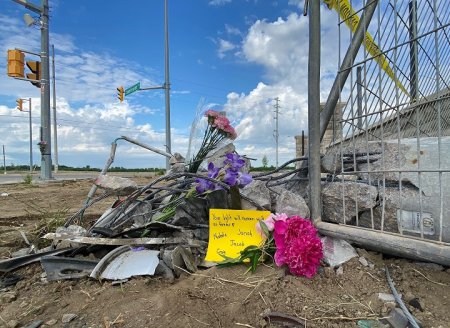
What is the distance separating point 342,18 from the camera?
216 centimetres

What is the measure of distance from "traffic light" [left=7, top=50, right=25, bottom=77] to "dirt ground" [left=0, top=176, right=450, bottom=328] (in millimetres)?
9613

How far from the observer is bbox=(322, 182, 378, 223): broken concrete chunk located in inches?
76.0

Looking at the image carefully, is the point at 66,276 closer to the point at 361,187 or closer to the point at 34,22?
the point at 361,187

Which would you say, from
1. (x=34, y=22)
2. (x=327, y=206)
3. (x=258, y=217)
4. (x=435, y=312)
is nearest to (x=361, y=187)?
(x=327, y=206)

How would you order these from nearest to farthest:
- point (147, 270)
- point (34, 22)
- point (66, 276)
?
point (147, 270) < point (66, 276) < point (34, 22)

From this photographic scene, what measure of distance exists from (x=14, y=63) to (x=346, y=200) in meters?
10.5

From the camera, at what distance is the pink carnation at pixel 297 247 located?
62.7 inches

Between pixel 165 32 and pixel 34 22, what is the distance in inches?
176

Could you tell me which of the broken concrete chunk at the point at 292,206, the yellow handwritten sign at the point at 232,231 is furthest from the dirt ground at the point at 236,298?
the broken concrete chunk at the point at 292,206

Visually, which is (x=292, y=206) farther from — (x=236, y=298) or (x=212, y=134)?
(x=212, y=134)

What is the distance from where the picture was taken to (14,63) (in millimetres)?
9570

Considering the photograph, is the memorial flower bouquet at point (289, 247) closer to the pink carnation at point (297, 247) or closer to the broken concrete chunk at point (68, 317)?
the pink carnation at point (297, 247)

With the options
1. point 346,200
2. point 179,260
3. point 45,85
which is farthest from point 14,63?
point 346,200

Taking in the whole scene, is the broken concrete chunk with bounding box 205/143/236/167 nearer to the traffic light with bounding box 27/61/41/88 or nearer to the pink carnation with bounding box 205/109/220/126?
the pink carnation with bounding box 205/109/220/126
